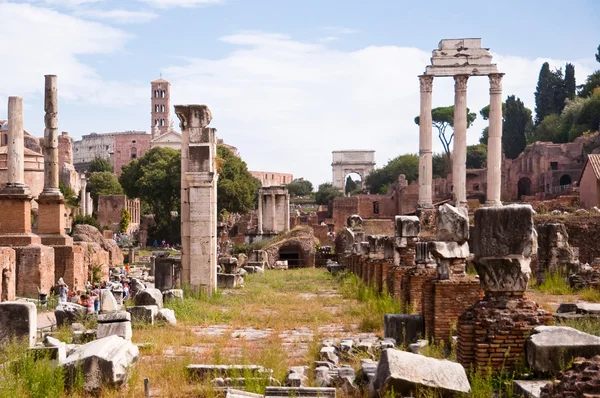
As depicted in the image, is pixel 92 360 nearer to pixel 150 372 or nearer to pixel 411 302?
pixel 150 372

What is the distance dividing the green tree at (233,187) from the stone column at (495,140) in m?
22.9

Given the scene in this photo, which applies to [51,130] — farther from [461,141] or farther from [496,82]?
[496,82]

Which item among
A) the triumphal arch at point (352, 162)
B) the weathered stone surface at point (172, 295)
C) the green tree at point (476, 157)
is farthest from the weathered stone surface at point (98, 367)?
the triumphal arch at point (352, 162)

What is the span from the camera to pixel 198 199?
17.5 meters

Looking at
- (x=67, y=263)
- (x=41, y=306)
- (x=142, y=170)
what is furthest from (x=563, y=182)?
(x=41, y=306)

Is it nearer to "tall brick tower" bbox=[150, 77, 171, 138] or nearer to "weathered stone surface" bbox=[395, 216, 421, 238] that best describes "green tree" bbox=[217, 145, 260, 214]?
"weathered stone surface" bbox=[395, 216, 421, 238]

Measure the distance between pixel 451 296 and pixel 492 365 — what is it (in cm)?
224

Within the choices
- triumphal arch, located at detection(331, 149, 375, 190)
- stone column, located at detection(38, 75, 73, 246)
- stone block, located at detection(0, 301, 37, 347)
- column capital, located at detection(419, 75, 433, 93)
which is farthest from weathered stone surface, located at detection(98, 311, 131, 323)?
triumphal arch, located at detection(331, 149, 375, 190)

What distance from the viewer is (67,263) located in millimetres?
24328

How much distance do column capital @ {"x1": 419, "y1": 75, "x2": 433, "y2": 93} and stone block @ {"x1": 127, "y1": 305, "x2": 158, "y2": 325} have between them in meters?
31.0

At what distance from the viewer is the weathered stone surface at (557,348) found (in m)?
7.03

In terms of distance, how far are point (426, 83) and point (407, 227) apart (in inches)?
1056

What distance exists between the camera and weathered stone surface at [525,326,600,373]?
23.1 ft

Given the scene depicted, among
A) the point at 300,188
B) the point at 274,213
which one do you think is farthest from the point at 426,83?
the point at 300,188
